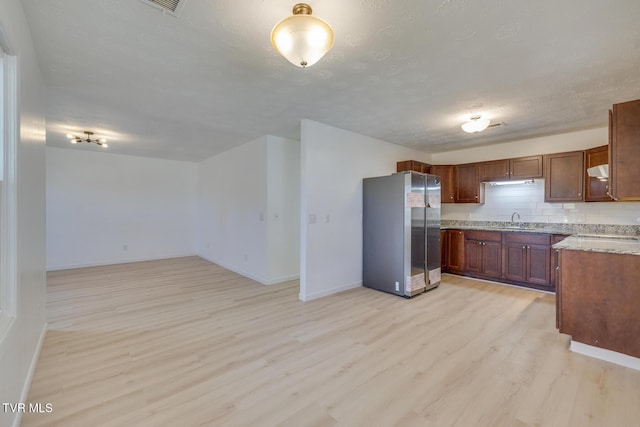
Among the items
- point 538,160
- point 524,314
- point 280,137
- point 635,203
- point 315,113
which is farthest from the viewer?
point 280,137

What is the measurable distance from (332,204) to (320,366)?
240 cm

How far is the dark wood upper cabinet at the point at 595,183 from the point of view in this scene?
3.93 m

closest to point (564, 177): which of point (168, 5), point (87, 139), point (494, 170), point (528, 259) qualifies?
point (494, 170)

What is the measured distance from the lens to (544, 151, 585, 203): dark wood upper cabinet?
13.8 ft

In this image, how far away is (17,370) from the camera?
1699mm

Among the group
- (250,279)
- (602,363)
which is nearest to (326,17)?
(602,363)

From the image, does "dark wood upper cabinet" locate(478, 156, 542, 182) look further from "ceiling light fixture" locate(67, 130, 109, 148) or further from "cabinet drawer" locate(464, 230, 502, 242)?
"ceiling light fixture" locate(67, 130, 109, 148)

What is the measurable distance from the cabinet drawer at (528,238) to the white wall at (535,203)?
2.21ft

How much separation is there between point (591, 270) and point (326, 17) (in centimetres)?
310

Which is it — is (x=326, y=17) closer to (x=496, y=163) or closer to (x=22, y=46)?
(x=22, y=46)

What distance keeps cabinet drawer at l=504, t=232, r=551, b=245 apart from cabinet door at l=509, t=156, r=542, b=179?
3.34ft

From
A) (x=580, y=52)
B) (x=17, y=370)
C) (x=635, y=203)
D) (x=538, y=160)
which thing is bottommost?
(x=17, y=370)

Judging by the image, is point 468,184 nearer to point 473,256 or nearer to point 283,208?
point 473,256

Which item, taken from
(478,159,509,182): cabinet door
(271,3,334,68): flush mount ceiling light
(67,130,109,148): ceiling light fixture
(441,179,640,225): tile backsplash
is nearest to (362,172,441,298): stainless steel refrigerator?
(478,159,509,182): cabinet door
